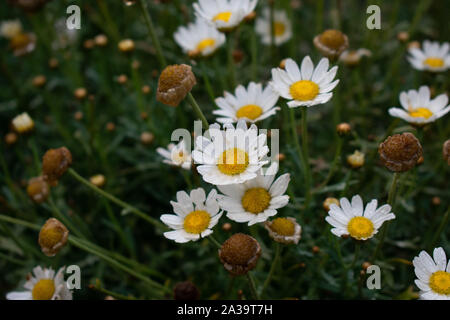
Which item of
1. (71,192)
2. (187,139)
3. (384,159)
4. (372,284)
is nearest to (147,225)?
(71,192)

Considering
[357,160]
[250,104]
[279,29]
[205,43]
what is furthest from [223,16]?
[279,29]

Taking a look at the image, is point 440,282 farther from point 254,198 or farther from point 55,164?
point 55,164

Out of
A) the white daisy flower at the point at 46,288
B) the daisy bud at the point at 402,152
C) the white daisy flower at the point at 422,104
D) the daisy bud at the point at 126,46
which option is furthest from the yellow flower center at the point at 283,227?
the daisy bud at the point at 126,46

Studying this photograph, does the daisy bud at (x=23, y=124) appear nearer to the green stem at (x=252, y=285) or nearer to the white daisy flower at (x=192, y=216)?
the white daisy flower at (x=192, y=216)

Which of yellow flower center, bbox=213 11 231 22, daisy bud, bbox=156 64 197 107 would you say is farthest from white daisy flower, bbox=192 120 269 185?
yellow flower center, bbox=213 11 231 22

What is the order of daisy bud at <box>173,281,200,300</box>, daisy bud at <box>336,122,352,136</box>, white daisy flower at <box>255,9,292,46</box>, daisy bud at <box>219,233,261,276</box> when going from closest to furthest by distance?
daisy bud at <box>219,233,261,276</box>
daisy bud at <box>173,281,200,300</box>
daisy bud at <box>336,122,352,136</box>
white daisy flower at <box>255,9,292,46</box>

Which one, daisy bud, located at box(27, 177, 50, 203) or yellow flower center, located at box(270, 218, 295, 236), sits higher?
daisy bud, located at box(27, 177, 50, 203)

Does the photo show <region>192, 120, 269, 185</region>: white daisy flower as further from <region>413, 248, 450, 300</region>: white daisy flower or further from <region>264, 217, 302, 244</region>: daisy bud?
<region>413, 248, 450, 300</region>: white daisy flower
